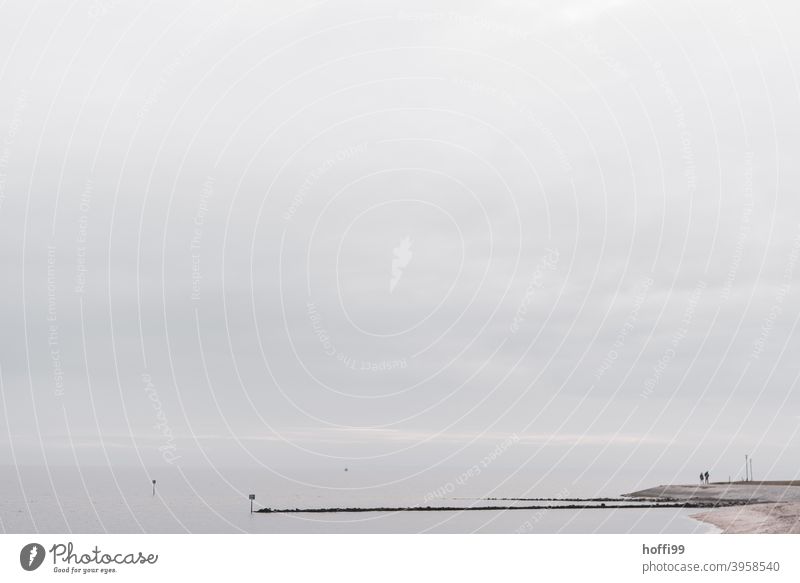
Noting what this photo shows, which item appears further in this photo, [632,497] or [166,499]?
[166,499]

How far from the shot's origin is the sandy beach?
229ft

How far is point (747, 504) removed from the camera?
10875 cm

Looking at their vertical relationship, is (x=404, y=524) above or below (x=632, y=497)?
below

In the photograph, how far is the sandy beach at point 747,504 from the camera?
69.9 meters
